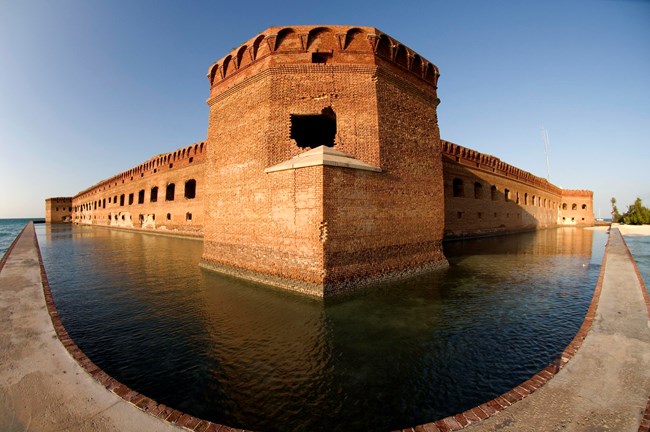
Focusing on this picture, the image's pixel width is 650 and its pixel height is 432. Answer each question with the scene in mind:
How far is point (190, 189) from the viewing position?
79.1ft

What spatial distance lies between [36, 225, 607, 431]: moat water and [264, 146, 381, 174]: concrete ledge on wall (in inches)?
133

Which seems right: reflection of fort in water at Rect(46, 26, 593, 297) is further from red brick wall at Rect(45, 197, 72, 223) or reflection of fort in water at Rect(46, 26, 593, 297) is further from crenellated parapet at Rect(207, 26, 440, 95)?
red brick wall at Rect(45, 197, 72, 223)

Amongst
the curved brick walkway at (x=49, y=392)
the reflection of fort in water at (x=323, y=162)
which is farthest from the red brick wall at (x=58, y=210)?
the curved brick walkway at (x=49, y=392)

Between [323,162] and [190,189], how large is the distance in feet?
66.1

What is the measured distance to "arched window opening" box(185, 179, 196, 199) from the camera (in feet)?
78.1

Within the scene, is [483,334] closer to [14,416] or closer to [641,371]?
[641,371]

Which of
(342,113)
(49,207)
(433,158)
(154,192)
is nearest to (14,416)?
(342,113)

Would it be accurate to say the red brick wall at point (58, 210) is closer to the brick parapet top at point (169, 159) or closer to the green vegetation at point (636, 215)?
the brick parapet top at point (169, 159)

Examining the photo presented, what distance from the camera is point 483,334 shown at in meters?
5.25

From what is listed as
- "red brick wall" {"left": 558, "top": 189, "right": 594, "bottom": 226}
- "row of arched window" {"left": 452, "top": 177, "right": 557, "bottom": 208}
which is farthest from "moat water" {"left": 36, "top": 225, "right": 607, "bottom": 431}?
"red brick wall" {"left": 558, "top": 189, "right": 594, "bottom": 226}

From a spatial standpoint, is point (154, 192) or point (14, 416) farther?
point (154, 192)

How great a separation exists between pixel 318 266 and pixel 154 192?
89.8ft

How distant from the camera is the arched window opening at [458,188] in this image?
21875mm

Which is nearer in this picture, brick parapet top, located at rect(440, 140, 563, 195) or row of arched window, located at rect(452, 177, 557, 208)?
brick parapet top, located at rect(440, 140, 563, 195)
